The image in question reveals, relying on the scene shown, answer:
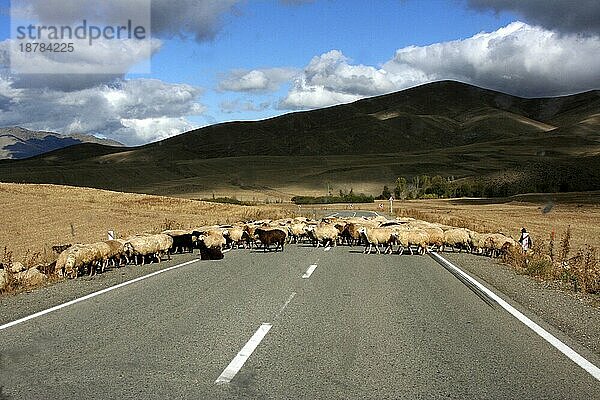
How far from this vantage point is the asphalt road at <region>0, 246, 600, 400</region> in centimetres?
614

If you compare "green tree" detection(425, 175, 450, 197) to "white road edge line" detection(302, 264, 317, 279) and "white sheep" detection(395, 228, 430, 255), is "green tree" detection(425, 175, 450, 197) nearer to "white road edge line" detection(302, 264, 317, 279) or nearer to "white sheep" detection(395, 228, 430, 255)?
"white sheep" detection(395, 228, 430, 255)

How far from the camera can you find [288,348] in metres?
7.66

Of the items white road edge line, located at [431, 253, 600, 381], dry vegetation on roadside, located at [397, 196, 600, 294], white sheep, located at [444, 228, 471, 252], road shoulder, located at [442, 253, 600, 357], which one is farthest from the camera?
white sheep, located at [444, 228, 471, 252]

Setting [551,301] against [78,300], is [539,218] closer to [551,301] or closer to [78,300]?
[551,301]

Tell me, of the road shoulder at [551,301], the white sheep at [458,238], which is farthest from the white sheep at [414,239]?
the road shoulder at [551,301]

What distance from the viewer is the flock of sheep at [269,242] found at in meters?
16.4

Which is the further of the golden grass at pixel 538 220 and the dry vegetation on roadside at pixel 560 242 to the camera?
the golden grass at pixel 538 220

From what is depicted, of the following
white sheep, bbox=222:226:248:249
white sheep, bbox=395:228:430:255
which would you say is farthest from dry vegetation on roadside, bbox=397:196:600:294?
white sheep, bbox=222:226:248:249

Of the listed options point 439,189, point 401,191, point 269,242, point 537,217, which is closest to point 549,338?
point 269,242

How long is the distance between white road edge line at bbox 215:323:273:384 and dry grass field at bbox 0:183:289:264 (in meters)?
11.9

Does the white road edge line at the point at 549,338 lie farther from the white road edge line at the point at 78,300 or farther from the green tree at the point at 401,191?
the green tree at the point at 401,191

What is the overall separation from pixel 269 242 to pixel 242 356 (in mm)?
15352

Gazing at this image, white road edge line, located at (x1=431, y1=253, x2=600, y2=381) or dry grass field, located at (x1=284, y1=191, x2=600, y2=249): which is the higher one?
white road edge line, located at (x1=431, y1=253, x2=600, y2=381)

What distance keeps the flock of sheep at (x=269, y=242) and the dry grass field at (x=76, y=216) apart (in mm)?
2559
